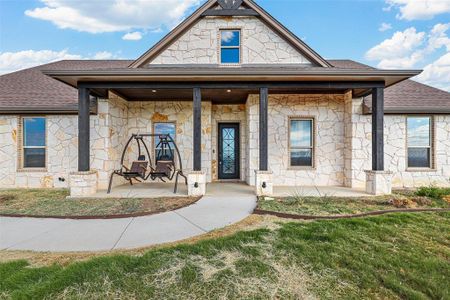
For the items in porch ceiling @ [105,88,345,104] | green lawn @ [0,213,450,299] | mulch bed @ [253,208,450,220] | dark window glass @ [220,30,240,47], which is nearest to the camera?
green lawn @ [0,213,450,299]

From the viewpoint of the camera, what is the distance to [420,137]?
8695 millimetres

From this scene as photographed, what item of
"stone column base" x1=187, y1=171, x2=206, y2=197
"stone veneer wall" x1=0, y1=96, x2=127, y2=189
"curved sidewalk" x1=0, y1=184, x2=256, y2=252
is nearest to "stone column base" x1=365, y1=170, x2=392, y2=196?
"curved sidewalk" x1=0, y1=184, x2=256, y2=252

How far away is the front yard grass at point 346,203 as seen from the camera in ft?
17.9

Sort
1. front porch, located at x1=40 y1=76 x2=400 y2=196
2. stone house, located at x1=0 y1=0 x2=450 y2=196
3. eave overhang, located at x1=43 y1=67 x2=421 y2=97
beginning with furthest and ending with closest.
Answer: stone house, located at x1=0 y1=0 x2=450 y2=196, front porch, located at x1=40 y1=76 x2=400 y2=196, eave overhang, located at x1=43 y1=67 x2=421 y2=97

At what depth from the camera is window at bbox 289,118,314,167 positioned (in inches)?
353

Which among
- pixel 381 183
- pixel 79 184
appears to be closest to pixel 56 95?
pixel 79 184

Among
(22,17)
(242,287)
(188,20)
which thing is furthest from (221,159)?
(22,17)

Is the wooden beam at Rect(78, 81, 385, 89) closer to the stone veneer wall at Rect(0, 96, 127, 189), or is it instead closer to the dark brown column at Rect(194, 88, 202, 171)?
the dark brown column at Rect(194, 88, 202, 171)

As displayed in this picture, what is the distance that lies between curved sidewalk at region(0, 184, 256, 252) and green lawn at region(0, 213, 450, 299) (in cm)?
60

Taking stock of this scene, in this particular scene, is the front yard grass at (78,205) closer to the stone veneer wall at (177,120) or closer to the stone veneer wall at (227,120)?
the stone veneer wall at (177,120)

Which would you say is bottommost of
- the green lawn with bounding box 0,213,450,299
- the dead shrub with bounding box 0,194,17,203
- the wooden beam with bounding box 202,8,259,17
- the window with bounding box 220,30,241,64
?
the green lawn with bounding box 0,213,450,299

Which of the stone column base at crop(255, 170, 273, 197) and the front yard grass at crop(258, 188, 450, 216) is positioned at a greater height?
the stone column base at crop(255, 170, 273, 197)

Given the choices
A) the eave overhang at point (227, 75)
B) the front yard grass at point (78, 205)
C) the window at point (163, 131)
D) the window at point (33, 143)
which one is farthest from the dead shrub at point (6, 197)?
the window at point (163, 131)

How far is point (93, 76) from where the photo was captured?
6637 mm
